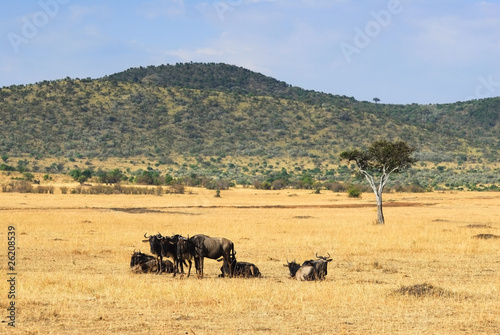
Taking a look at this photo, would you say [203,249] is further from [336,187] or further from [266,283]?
[336,187]

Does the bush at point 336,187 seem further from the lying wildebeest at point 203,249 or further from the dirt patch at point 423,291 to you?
the dirt patch at point 423,291

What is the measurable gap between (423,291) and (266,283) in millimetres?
4158

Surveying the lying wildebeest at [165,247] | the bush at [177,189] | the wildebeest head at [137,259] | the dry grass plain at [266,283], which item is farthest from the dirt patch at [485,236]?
the bush at [177,189]

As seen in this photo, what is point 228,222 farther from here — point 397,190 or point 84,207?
point 397,190

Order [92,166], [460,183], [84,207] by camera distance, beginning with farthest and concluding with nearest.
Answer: [92,166], [460,183], [84,207]

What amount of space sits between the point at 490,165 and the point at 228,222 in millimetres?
108813

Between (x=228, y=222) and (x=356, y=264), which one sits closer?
(x=356, y=264)

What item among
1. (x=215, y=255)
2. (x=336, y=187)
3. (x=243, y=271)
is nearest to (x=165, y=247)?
(x=215, y=255)

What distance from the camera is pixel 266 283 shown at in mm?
17797

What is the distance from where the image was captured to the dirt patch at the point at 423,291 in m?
15.7

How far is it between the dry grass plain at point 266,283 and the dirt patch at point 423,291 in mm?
73

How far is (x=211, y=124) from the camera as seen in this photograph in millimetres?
138875

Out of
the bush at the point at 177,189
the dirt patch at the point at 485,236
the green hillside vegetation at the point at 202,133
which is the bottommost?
the dirt patch at the point at 485,236

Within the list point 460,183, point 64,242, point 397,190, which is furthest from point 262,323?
point 460,183
